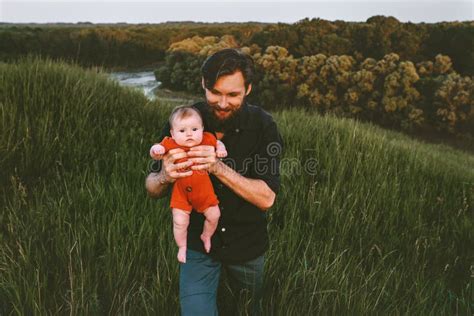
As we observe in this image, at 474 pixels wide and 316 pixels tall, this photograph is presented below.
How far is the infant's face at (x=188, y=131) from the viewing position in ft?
6.51

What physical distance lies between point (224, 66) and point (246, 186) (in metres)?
0.56

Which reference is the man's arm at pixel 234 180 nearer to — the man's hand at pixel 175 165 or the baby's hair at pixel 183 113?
the man's hand at pixel 175 165

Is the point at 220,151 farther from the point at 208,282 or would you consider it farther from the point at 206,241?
the point at 208,282

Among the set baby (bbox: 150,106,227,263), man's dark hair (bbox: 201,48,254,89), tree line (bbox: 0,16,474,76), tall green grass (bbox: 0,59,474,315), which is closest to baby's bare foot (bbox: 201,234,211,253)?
baby (bbox: 150,106,227,263)

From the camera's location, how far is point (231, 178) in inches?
81.2

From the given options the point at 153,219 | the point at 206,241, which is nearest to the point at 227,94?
the point at 206,241

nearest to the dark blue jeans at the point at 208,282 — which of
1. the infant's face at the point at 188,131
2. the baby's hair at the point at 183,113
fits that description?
the infant's face at the point at 188,131

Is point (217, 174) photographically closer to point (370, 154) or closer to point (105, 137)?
point (105, 137)

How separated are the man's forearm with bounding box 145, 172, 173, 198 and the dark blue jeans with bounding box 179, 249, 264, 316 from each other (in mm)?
316

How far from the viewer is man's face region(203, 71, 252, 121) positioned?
210cm

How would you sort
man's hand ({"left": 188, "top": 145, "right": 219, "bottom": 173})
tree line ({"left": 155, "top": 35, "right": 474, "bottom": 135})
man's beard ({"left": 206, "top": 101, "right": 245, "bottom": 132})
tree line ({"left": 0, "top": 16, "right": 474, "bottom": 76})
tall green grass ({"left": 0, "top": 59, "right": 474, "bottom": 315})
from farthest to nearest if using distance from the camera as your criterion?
1. tree line ({"left": 0, "top": 16, "right": 474, "bottom": 76})
2. tree line ({"left": 155, "top": 35, "right": 474, "bottom": 135})
3. tall green grass ({"left": 0, "top": 59, "right": 474, "bottom": 315})
4. man's beard ({"left": 206, "top": 101, "right": 245, "bottom": 132})
5. man's hand ({"left": 188, "top": 145, "right": 219, "bottom": 173})

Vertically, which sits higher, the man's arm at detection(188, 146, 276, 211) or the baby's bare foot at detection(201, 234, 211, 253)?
the man's arm at detection(188, 146, 276, 211)

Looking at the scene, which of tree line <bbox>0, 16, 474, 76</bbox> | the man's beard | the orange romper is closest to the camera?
the orange romper

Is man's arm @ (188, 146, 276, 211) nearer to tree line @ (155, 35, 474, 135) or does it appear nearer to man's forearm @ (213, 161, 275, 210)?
man's forearm @ (213, 161, 275, 210)
